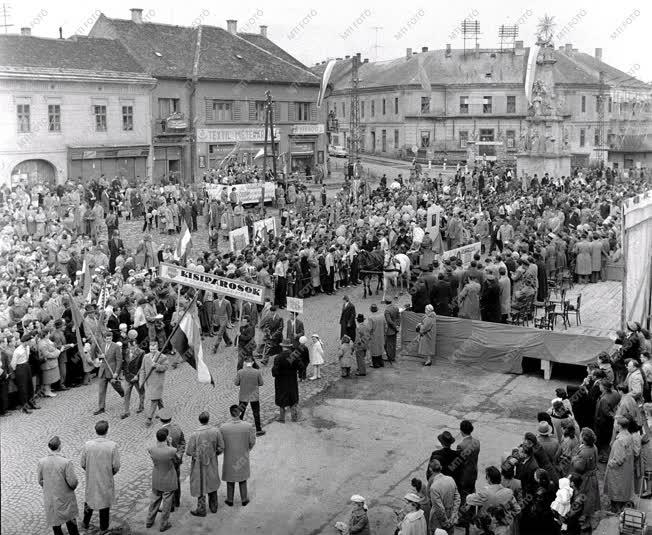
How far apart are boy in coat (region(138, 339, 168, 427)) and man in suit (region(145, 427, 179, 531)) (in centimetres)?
343

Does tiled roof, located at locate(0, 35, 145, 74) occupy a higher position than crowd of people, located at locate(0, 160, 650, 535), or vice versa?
tiled roof, located at locate(0, 35, 145, 74)

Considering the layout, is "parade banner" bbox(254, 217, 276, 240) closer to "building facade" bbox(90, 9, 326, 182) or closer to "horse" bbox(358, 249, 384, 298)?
"horse" bbox(358, 249, 384, 298)

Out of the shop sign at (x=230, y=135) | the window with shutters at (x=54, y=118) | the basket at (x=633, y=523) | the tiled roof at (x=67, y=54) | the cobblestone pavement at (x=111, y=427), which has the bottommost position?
the cobblestone pavement at (x=111, y=427)

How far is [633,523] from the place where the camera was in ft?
34.0

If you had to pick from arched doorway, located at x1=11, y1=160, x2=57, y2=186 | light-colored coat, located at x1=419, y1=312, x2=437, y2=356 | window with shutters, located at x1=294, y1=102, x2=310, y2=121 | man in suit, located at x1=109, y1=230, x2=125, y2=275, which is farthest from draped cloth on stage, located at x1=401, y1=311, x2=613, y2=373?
window with shutters, located at x1=294, y1=102, x2=310, y2=121

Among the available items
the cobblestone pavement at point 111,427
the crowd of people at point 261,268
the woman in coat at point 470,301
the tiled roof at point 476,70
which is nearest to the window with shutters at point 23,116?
the crowd of people at point 261,268

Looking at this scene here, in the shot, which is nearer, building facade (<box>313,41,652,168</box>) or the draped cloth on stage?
the draped cloth on stage

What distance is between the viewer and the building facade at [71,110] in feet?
133

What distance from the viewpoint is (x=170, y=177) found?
153 feet

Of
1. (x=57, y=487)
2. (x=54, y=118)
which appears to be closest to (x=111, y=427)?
(x=57, y=487)

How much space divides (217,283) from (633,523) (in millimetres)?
7894

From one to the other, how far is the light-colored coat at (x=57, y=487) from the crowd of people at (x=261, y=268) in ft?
12.0

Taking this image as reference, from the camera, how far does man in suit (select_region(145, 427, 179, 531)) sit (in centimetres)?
1110

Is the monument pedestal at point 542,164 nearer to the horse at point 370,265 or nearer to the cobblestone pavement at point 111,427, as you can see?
the horse at point 370,265
